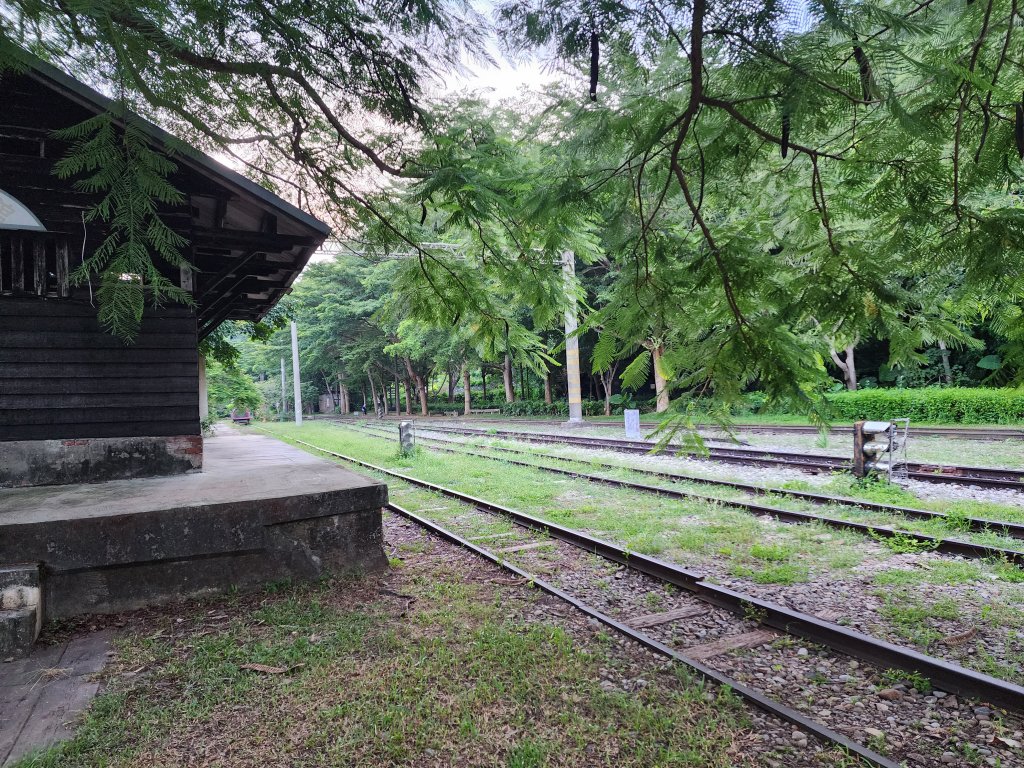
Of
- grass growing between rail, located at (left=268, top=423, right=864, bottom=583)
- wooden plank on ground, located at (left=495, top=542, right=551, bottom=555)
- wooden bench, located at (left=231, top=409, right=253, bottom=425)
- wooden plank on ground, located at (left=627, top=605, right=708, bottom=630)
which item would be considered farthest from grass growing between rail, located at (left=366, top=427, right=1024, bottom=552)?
wooden bench, located at (left=231, top=409, right=253, bottom=425)

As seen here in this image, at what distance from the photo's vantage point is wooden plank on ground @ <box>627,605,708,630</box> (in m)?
4.56

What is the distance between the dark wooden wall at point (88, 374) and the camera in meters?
6.38

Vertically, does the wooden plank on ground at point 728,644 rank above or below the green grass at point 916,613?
below

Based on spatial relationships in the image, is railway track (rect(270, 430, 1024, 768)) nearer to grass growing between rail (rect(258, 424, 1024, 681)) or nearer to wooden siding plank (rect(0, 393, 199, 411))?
grass growing between rail (rect(258, 424, 1024, 681))

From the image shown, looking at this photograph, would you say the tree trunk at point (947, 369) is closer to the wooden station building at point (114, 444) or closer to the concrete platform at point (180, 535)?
the concrete platform at point (180, 535)

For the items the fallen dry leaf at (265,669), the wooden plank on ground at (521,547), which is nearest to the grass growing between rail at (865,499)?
the wooden plank on ground at (521,547)

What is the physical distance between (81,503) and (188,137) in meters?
3.36

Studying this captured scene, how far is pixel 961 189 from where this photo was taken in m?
3.13

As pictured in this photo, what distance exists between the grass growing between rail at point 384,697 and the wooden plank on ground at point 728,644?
34 cm

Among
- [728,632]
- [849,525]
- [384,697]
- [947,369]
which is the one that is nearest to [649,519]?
[849,525]

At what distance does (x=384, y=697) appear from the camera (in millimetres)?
3463

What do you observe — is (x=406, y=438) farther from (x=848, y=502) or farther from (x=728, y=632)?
(x=728, y=632)

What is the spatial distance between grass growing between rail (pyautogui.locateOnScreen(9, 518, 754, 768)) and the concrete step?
0.64 m

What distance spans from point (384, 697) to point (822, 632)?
302 centimetres
